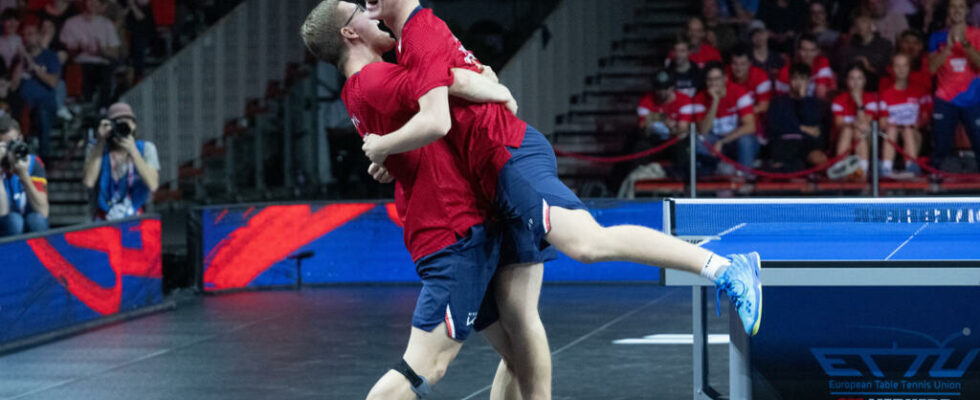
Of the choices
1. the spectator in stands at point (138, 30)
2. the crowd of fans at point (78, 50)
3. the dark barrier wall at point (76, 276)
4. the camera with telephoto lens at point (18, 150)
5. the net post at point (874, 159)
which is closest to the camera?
the dark barrier wall at point (76, 276)

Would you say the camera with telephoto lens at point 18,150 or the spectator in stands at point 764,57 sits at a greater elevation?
the spectator in stands at point 764,57

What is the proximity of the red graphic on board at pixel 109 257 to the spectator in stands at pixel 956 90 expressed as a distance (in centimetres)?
734

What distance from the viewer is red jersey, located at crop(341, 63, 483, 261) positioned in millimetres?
4781

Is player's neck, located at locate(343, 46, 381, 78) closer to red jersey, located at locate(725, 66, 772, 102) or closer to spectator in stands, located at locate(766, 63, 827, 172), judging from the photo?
spectator in stands, located at locate(766, 63, 827, 172)

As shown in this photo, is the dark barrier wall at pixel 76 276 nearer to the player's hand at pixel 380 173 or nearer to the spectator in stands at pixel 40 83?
the player's hand at pixel 380 173

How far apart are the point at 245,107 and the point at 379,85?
1094 cm

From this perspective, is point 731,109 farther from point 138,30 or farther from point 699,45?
point 138,30

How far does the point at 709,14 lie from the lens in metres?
15.5

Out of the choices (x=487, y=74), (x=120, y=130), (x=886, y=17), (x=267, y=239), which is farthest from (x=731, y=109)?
(x=487, y=74)

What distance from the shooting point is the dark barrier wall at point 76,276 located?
9.12m

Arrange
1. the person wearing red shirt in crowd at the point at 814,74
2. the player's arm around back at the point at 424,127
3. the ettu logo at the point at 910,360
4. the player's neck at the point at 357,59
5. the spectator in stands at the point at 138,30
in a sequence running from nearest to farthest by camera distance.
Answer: the player's arm around back at the point at 424,127
the player's neck at the point at 357,59
the ettu logo at the point at 910,360
the person wearing red shirt in crowd at the point at 814,74
the spectator in stands at the point at 138,30

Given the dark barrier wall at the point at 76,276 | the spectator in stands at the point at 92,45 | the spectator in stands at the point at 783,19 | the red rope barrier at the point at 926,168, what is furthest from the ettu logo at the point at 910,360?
the spectator in stands at the point at 92,45

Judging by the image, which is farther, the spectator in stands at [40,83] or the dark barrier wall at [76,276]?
the spectator in stands at [40,83]

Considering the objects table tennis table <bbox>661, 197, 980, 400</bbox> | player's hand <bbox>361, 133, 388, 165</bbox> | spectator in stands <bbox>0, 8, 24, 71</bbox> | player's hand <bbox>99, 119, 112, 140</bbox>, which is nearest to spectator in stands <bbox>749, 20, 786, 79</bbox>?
player's hand <bbox>99, 119, 112, 140</bbox>
